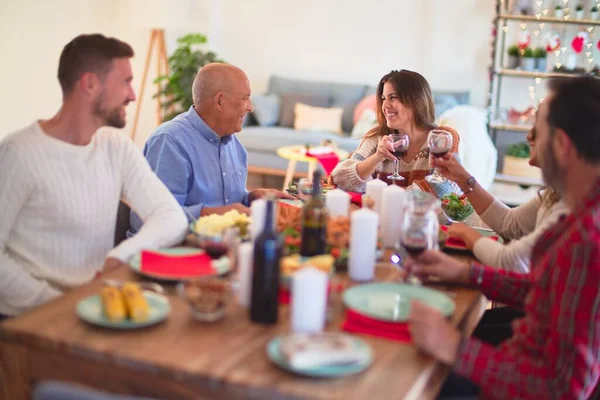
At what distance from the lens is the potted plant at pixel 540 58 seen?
6414 millimetres

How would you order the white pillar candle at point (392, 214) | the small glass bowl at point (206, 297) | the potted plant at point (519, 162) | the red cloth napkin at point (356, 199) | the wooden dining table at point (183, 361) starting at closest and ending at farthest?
the wooden dining table at point (183, 361) < the small glass bowl at point (206, 297) < the white pillar candle at point (392, 214) < the red cloth napkin at point (356, 199) < the potted plant at point (519, 162)

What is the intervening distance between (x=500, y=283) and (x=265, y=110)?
5191 millimetres

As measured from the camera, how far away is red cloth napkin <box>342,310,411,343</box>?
1652 mm

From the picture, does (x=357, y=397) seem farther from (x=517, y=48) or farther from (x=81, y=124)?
(x=517, y=48)

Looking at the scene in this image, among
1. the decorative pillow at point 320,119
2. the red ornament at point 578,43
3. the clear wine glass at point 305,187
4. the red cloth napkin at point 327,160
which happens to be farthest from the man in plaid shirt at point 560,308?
the decorative pillow at point 320,119

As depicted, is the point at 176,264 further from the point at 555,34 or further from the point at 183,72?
the point at 555,34

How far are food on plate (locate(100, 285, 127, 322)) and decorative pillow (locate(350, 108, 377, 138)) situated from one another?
4.94m

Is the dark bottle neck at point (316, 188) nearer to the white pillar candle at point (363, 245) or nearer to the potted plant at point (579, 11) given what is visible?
the white pillar candle at point (363, 245)

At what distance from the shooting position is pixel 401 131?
134 inches

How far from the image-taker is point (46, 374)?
158 cm

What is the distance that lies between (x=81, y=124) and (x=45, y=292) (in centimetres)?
48

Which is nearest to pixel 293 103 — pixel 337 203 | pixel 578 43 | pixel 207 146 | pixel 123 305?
pixel 578 43

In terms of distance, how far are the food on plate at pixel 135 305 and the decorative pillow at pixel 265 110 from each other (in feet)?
17.8

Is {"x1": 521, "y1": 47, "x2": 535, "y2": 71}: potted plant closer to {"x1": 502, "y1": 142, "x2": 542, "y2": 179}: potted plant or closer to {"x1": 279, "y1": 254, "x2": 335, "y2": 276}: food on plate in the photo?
{"x1": 502, "y1": 142, "x2": 542, "y2": 179}: potted plant
